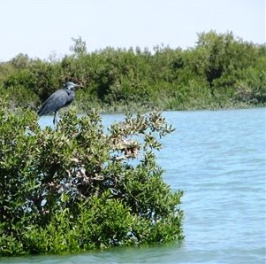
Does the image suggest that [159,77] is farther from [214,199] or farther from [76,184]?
[76,184]

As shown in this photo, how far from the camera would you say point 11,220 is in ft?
36.6

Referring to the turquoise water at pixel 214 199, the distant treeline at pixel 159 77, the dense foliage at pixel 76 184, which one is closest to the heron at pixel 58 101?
the dense foliage at pixel 76 184

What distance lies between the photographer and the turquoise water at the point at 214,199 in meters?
11.5

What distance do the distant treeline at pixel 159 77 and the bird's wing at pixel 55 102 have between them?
37.9m

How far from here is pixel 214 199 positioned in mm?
17312

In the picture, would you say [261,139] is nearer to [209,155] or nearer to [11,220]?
[209,155]

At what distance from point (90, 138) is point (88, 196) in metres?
0.74

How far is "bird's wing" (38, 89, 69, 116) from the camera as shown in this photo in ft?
40.9

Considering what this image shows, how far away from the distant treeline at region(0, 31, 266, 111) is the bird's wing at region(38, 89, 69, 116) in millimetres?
37873

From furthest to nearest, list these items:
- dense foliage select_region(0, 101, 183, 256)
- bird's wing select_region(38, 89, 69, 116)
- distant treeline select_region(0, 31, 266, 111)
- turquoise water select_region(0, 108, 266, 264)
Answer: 1. distant treeline select_region(0, 31, 266, 111)
2. bird's wing select_region(38, 89, 69, 116)
3. turquoise water select_region(0, 108, 266, 264)
4. dense foliage select_region(0, 101, 183, 256)

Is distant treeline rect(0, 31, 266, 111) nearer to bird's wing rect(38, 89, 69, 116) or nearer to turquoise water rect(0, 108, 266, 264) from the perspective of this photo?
turquoise water rect(0, 108, 266, 264)

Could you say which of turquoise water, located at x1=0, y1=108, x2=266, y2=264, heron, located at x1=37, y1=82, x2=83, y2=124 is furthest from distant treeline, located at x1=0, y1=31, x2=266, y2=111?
heron, located at x1=37, y1=82, x2=83, y2=124

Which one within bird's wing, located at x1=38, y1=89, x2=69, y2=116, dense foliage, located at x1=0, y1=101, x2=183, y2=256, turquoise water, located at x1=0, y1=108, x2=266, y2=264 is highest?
bird's wing, located at x1=38, y1=89, x2=69, y2=116

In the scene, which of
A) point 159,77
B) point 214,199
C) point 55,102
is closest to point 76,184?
point 55,102
